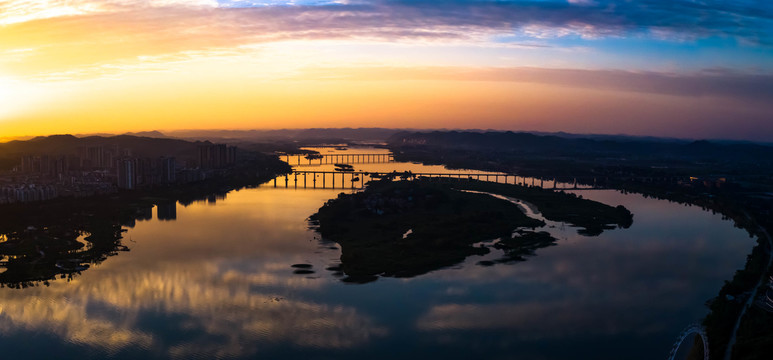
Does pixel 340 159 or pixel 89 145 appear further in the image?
pixel 340 159

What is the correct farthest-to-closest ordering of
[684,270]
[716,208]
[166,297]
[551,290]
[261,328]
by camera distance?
1. [716,208]
2. [684,270]
3. [551,290]
4. [166,297]
5. [261,328]

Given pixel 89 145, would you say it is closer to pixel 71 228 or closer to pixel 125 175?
pixel 125 175

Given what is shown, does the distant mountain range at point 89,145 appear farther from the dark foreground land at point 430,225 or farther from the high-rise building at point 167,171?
the dark foreground land at point 430,225

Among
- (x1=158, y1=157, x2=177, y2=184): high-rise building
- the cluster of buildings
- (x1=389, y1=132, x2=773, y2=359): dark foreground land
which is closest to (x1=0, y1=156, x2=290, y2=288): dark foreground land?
the cluster of buildings

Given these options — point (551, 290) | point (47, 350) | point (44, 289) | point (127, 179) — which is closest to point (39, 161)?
point (127, 179)

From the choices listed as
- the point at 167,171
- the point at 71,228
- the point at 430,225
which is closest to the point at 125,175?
the point at 167,171

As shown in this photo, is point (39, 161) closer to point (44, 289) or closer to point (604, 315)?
point (44, 289)
